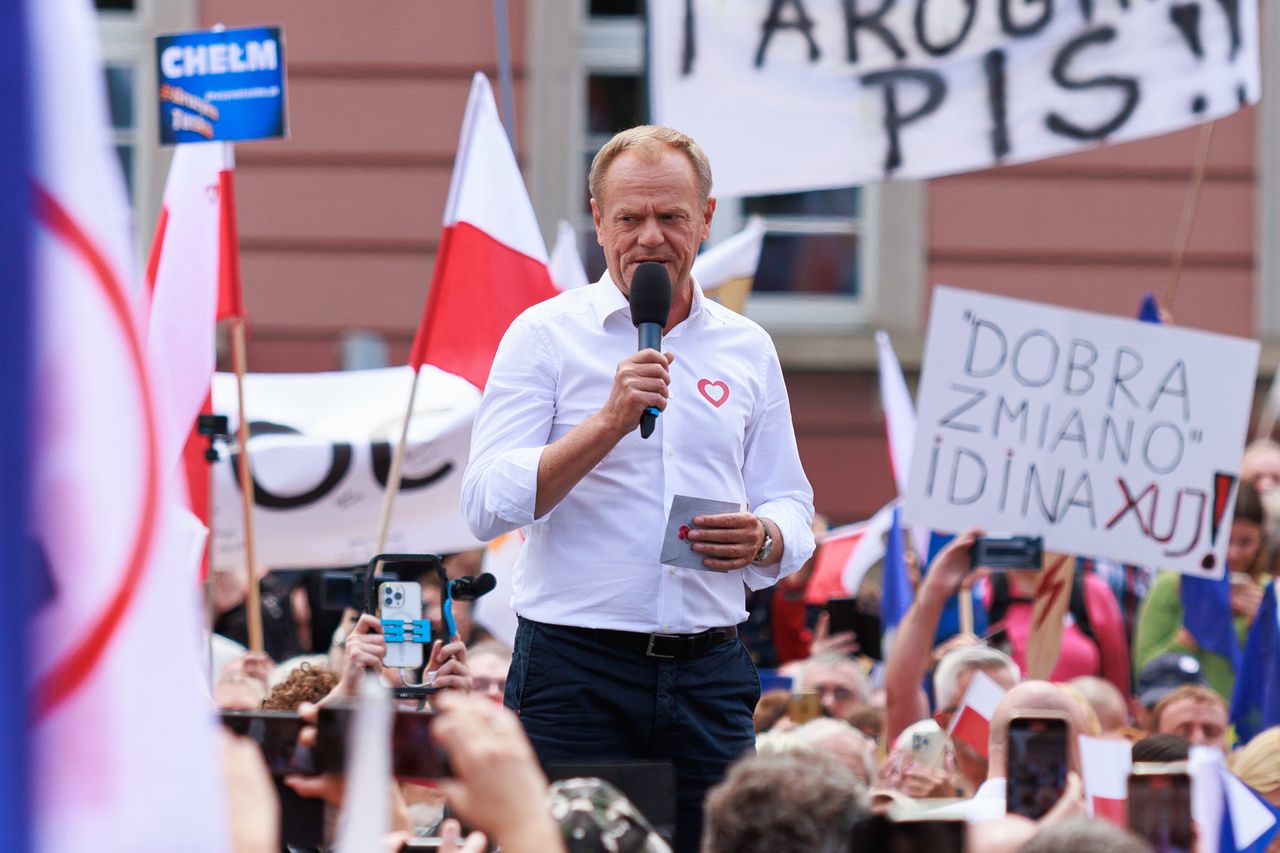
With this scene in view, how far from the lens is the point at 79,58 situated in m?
1.64

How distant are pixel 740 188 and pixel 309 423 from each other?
6.02 feet

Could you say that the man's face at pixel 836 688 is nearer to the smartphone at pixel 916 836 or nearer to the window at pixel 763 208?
the smartphone at pixel 916 836

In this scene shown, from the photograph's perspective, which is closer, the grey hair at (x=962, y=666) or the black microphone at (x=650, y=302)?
the black microphone at (x=650, y=302)

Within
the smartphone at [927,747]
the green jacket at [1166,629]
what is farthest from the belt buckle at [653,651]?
the green jacket at [1166,629]

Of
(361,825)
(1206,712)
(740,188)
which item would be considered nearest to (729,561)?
(361,825)

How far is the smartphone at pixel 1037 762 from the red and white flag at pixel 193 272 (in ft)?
10.9

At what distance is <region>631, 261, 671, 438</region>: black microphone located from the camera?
310 cm

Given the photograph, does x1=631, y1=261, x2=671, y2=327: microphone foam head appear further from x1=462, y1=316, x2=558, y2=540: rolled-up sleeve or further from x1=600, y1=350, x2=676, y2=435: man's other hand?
x1=462, y1=316, x2=558, y2=540: rolled-up sleeve

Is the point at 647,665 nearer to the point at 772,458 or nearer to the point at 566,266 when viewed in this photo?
the point at 772,458

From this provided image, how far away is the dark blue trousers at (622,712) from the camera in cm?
319

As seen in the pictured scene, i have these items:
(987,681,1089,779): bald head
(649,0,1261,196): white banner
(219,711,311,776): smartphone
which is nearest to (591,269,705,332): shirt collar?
(987,681,1089,779): bald head

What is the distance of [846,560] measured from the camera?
7.63 metres

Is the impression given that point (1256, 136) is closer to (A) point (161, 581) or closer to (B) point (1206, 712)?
(B) point (1206, 712)

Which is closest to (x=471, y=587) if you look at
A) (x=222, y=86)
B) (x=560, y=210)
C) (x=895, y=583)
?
(x=222, y=86)
